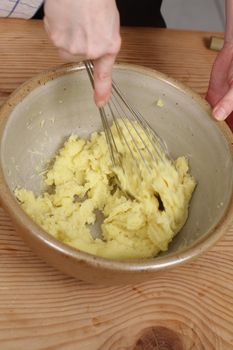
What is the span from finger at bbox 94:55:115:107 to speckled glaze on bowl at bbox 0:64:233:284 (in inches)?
4.3

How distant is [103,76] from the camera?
51 centimetres

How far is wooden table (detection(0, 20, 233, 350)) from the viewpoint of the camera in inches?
21.7

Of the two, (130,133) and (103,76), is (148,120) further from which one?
(103,76)

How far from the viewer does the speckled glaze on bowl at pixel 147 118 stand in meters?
0.53

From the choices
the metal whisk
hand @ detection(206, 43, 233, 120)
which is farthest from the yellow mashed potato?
hand @ detection(206, 43, 233, 120)

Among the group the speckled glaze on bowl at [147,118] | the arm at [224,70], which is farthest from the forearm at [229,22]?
the speckled glaze on bowl at [147,118]

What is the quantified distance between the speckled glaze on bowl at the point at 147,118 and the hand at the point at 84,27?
129mm

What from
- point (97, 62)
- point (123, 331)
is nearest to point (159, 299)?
point (123, 331)

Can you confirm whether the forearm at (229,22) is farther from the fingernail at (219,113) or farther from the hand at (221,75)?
the fingernail at (219,113)

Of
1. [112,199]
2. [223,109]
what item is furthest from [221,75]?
[112,199]

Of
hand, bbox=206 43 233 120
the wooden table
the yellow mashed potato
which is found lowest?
the wooden table

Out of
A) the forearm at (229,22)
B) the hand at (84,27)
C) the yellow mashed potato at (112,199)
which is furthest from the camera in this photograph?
the forearm at (229,22)

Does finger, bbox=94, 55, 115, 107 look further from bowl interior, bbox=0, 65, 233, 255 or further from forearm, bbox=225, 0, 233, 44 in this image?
forearm, bbox=225, 0, 233, 44

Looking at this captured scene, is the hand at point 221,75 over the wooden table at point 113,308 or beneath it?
over
